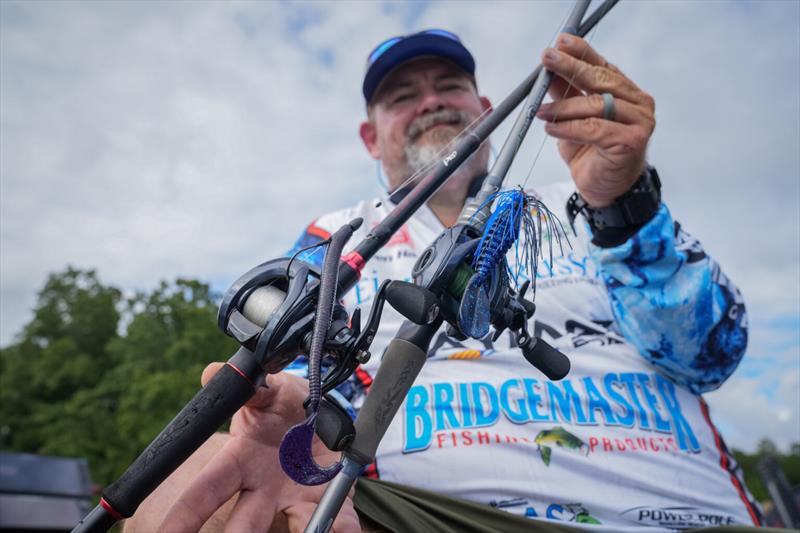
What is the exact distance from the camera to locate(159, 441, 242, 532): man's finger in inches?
44.5

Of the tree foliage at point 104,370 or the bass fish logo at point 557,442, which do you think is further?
the tree foliage at point 104,370

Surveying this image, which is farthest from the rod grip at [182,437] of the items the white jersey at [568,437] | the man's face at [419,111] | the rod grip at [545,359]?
the man's face at [419,111]

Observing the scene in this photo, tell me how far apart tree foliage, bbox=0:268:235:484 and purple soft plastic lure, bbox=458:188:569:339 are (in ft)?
54.9

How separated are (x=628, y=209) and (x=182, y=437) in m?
1.37

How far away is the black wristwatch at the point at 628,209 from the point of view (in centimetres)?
170

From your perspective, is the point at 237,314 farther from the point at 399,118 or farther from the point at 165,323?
the point at 165,323

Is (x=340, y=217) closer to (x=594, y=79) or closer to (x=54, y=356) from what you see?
(x=594, y=79)

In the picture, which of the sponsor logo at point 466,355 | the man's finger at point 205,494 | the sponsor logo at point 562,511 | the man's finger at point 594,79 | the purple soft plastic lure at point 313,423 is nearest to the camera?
the purple soft plastic lure at point 313,423

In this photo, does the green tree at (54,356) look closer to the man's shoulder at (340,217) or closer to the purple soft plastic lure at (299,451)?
the man's shoulder at (340,217)

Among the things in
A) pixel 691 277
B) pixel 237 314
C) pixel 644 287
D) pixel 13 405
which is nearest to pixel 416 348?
pixel 237 314

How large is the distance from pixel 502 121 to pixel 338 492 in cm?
95

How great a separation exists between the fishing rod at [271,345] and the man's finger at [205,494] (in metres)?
0.21

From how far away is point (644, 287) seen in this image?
1840 mm

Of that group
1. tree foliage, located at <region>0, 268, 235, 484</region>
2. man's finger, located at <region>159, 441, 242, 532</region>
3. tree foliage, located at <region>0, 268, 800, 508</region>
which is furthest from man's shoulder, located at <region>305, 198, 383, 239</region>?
tree foliage, located at <region>0, 268, 235, 484</region>
